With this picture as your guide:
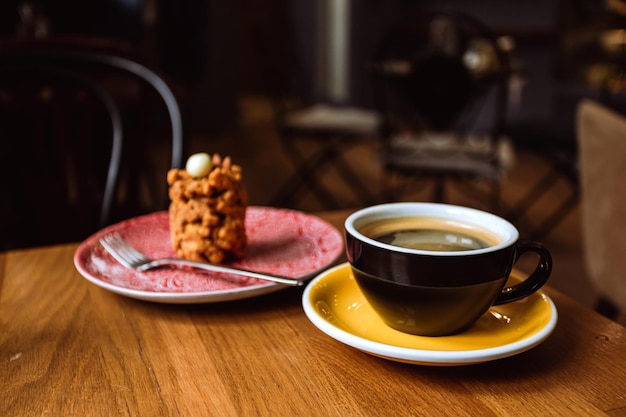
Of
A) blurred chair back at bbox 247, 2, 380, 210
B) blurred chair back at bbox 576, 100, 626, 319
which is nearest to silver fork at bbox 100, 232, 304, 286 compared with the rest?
blurred chair back at bbox 576, 100, 626, 319

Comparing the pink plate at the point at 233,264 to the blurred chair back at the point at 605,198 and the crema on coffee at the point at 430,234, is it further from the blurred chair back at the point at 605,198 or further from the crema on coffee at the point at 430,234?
the blurred chair back at the point at 605,198

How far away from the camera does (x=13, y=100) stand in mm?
1366

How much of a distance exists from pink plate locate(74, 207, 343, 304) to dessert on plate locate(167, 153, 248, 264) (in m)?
0.02

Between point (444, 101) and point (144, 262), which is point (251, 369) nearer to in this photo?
point (144, 262)

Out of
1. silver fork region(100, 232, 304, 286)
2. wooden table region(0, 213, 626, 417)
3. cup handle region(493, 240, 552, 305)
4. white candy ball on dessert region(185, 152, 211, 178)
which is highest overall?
white candy ball on dessert region(185, 152, 211, 178)

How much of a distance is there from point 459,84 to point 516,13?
8.47 ft

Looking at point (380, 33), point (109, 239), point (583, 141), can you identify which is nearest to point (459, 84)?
point (583, 141)

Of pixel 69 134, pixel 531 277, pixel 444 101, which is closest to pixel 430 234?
pixel 531 277

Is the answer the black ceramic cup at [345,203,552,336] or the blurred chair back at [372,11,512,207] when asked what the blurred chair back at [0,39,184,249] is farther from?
the blurred chair back at [372,11,512,207]

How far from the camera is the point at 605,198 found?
4.55 feet

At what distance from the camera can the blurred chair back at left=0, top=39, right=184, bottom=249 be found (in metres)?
1.01

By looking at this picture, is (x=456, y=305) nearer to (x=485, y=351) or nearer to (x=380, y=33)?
(x=485, y=351)

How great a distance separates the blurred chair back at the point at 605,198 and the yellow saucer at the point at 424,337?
0.94 m

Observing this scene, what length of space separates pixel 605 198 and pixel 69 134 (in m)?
1.13
